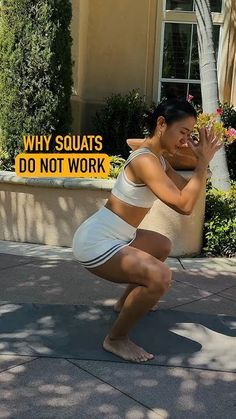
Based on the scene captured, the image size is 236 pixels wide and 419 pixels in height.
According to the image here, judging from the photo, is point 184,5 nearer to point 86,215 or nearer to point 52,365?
point 86,215

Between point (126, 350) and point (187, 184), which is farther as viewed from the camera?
point (126, 350)

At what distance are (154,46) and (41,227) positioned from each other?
5.58m

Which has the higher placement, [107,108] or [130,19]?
[130,19]

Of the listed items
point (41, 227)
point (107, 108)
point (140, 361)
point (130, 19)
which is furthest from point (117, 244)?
point (130, 19)

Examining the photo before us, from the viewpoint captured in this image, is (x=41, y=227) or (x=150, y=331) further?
(x=41, y=227)

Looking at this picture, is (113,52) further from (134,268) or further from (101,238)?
(134,268)

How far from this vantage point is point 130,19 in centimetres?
987

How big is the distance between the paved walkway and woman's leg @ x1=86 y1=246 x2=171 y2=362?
23cm

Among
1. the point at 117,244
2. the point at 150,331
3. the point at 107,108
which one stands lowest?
the point at 150,331

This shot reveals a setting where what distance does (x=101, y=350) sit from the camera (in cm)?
337

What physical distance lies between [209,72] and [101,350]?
457cm

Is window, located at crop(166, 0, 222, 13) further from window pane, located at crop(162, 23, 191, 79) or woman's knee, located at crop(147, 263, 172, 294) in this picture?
woman's knee, located at crop(147, 263, 172, 294)

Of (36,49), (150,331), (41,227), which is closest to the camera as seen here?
(150,331)
